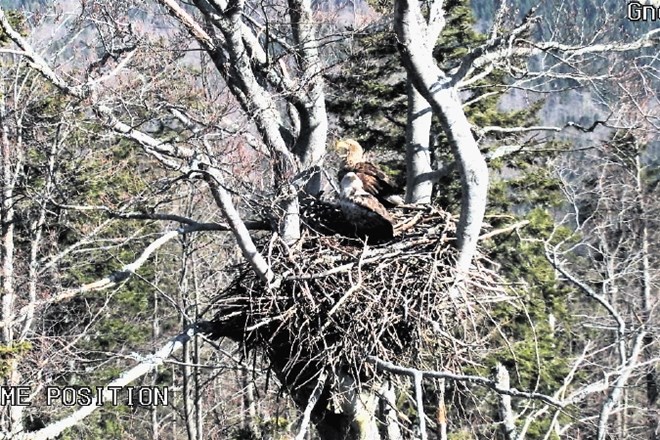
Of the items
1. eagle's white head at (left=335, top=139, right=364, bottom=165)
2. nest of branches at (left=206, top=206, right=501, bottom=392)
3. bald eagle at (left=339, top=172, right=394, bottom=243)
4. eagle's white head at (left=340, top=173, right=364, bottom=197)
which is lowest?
nest of branches at (left=206, top=206, right=501, bottom=392)

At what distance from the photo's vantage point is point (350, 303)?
5039mm

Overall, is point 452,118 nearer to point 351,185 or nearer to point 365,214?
point 365,214

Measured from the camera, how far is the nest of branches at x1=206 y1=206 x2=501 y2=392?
5004 millimetres

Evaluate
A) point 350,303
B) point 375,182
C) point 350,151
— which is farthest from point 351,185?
point 350,303

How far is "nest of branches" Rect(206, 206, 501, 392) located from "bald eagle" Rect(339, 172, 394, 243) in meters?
0.13

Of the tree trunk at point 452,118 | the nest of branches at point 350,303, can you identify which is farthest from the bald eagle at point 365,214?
the tree trunk at point 452,118

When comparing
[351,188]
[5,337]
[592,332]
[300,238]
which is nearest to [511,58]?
[351,188]

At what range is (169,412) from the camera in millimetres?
25031

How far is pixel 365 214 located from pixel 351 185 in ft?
1.18

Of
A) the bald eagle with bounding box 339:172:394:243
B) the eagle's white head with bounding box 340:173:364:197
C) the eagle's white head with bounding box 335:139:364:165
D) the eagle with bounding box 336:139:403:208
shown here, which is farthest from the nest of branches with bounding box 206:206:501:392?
the eagle's white head with bounding box 335:139:364:165

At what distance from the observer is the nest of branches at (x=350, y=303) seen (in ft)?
16.4

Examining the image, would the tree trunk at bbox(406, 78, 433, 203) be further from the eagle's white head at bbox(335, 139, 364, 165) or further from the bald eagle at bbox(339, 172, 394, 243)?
the bald eagle at bbox(339, 172, 394, 243)

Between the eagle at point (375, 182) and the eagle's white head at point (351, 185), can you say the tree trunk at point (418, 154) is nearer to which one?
the eagle at point (375, 182)

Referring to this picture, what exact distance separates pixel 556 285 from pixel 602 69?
10525mm
